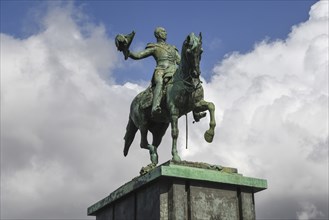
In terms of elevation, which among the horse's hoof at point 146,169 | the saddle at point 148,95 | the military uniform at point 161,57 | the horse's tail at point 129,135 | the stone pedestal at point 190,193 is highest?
the military uniform at point 161,57

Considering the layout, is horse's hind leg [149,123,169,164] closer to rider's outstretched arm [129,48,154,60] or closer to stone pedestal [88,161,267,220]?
rider's outstretched arm [129,48,154,60]

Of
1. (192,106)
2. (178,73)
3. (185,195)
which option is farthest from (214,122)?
(185,195)

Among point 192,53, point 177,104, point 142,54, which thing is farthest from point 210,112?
point 142,54

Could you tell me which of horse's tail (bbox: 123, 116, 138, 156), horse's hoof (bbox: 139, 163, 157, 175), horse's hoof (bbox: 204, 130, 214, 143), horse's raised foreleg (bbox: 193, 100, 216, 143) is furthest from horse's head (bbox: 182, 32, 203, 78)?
horse's tail (bbox: 123, 116, 138, 156)

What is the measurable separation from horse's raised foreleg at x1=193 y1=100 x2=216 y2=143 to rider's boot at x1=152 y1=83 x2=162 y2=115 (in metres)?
0.82

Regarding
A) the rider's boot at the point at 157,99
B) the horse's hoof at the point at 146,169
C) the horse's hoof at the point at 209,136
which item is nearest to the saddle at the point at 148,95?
the rider's boot at the point at 157,99

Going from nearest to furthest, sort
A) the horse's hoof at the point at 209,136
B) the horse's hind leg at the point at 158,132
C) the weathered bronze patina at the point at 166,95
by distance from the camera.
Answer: the weathered bronze patina at the point at 166,95
the horse's hoof at the point at 209,136
the horse's hind leg at the point at 158,132

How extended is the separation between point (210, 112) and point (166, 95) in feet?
3.58

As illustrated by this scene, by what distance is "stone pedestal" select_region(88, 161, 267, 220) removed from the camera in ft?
33.2

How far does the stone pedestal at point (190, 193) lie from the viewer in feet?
33.2

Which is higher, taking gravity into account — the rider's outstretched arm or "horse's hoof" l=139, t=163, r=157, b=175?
the rider's outstretched arm

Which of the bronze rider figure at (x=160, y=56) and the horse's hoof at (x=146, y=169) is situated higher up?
the bronze rider figure at (x=160, y=56)

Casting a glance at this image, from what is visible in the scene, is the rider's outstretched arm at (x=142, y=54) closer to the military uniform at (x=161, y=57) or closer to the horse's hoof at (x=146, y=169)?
the military uniform at (x=161, y=57)

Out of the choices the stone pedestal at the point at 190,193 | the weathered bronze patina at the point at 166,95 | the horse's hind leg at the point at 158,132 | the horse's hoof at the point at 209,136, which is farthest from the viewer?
the horse's hind leg at the point at 158,132
